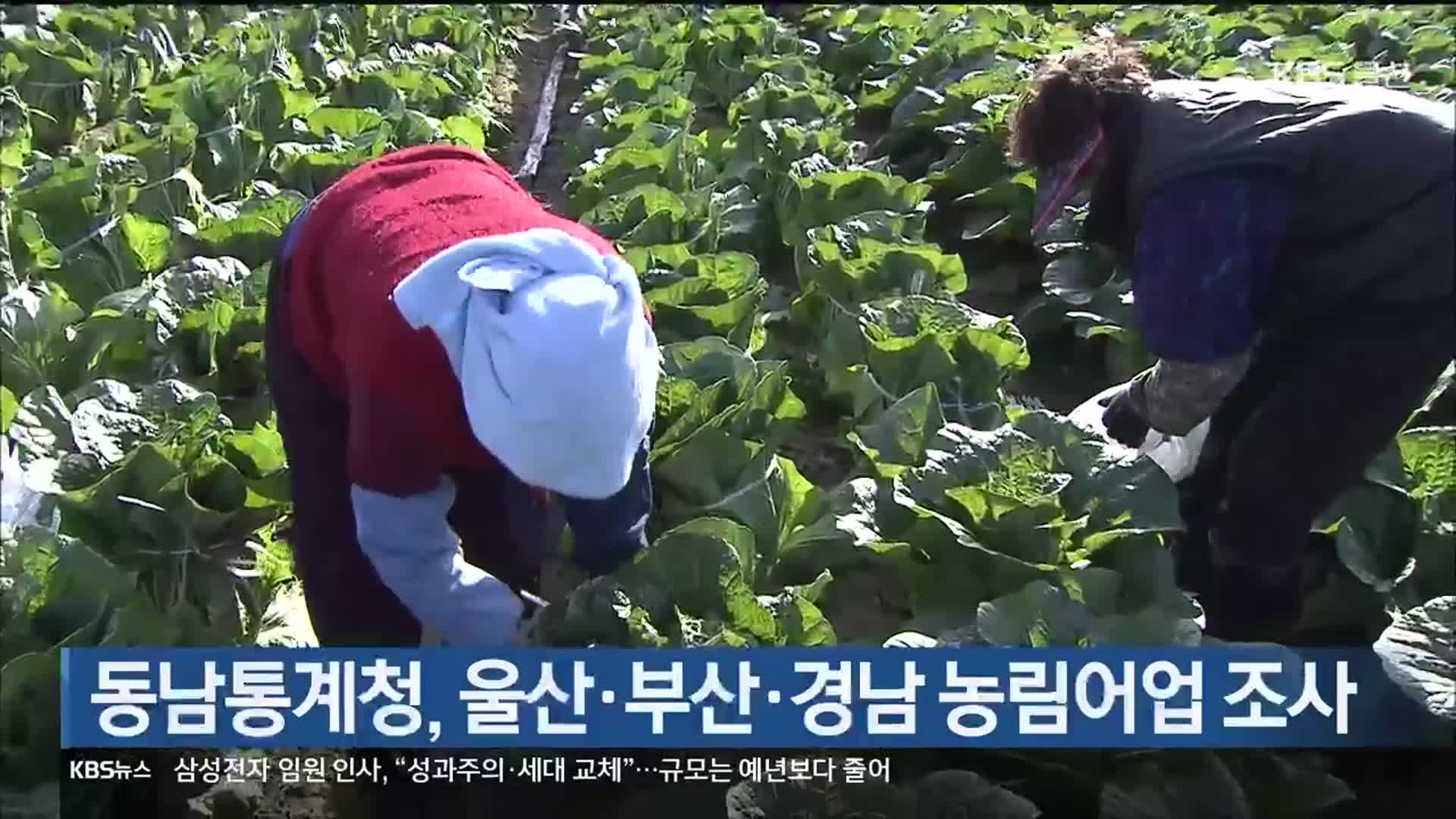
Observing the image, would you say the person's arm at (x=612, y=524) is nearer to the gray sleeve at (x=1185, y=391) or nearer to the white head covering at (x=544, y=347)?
the white head covering at (x=544, y=347)

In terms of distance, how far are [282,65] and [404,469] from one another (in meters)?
3.56

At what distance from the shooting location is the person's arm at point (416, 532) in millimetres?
1541

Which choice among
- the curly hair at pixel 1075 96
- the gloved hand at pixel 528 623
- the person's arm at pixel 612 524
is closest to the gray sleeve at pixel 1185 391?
the curly hair at pixel 1075 96

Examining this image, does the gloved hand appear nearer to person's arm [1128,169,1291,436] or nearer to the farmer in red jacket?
the farmer in red jacket

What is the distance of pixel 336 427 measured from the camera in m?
1.80

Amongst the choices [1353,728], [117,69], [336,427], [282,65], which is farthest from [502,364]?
[117,69]

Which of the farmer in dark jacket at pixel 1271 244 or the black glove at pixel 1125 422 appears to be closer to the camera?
the farmer in dark jacket at pixel 1271 244

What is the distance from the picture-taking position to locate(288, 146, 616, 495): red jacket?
1508mm

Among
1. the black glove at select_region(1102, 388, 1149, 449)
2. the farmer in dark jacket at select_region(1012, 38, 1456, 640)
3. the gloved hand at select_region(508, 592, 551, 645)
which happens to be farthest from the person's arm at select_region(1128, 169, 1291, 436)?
the gloved hand at select_region(508, 592, 551, 645)

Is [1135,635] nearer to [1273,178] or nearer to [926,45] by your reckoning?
[1273,178]

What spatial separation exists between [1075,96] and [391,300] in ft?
2.99

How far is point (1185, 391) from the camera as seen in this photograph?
1890 millimetres
